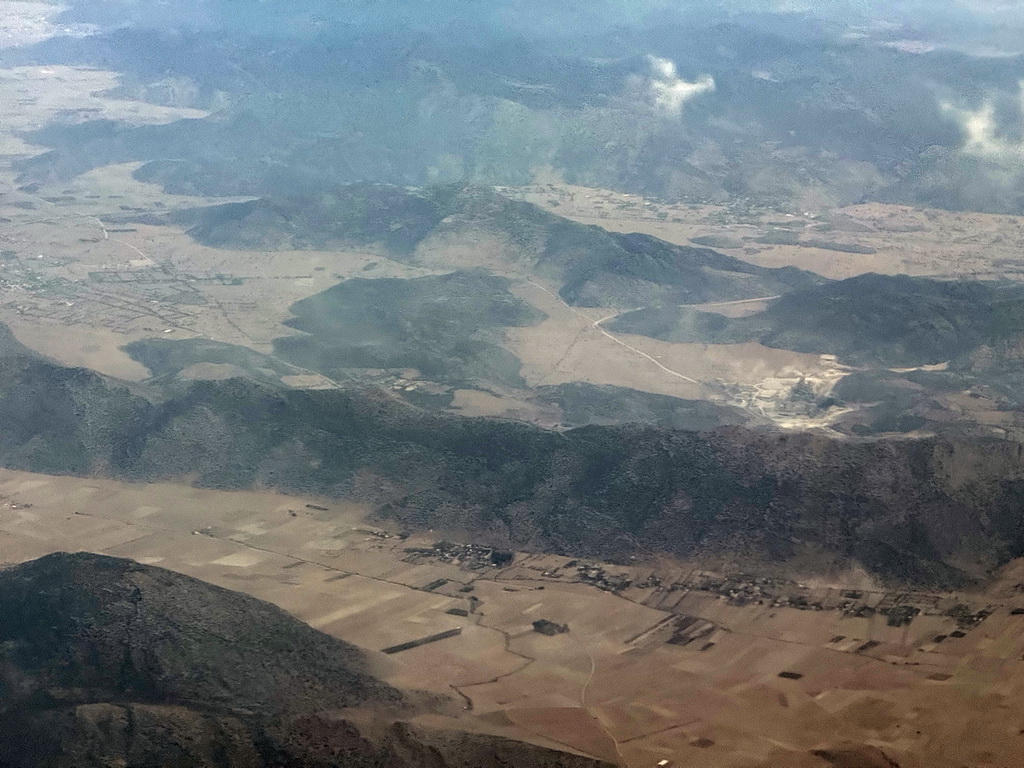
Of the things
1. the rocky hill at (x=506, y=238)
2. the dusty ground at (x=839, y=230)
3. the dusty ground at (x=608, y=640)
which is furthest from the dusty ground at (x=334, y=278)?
the dusty ground at (x=608, y=640)

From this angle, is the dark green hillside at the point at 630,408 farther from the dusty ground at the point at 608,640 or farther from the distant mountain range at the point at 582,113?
the distant mountain range at the point at 582,113

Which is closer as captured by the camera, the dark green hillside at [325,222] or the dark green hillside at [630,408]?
the dark green hillside at [630,408]

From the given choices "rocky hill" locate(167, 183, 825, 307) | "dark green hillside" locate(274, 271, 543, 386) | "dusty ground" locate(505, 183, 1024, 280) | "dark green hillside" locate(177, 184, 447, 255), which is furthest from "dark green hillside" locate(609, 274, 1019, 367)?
"dark green hillside" locate(177, 184, 447, 255)

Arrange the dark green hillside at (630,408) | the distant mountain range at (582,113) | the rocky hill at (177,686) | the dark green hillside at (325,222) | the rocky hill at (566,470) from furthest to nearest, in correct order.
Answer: the distant mountain range at (582,113), the dark green hillside at (325,222), the dark green hillside at (630,408), the rocky hill at (566,470), the rocky hill at (177,686)

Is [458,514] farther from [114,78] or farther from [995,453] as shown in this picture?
[114,78]

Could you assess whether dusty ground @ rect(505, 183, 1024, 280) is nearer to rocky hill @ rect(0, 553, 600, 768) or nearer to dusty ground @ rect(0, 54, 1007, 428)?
dusty ground @ rect(0, 54, 1007, 428)
